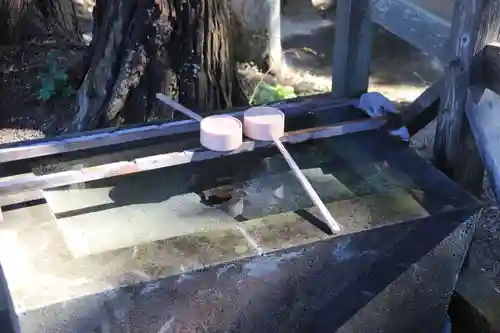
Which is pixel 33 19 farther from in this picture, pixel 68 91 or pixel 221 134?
pixel 221 134

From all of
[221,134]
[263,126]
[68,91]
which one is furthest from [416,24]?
[68,91]

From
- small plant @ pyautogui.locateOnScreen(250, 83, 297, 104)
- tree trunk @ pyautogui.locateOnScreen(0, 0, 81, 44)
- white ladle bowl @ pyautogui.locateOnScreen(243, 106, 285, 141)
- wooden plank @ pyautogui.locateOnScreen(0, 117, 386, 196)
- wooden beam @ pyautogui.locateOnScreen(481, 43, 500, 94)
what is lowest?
small plant @ pyautogui.locateOnScreen(250, 83, 297, 104)

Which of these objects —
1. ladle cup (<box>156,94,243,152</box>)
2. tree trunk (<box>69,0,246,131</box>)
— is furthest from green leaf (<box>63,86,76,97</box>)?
ladle cup (<box>156,94,243,152</box>)

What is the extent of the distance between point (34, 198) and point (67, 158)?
0.31 metres

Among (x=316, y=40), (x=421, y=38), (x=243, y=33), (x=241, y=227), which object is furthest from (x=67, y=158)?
(x=316, y=40)

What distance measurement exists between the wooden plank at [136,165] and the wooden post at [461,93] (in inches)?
10.9

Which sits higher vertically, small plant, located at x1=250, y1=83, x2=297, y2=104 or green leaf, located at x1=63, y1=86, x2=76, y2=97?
green leaf, located at x1=63, y1=86, x2=76, y2=97

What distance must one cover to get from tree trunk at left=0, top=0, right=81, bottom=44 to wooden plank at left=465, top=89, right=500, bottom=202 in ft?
10.8

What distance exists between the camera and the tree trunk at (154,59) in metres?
3.02

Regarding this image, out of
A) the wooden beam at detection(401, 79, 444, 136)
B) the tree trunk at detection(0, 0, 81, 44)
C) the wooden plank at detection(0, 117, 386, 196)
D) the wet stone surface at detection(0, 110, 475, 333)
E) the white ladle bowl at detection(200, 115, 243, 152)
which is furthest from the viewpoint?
the tree trunk at detection(0, 0, 81, 44)

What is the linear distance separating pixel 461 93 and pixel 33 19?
3469 millimetres

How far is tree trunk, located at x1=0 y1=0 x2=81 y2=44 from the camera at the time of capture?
463 cm

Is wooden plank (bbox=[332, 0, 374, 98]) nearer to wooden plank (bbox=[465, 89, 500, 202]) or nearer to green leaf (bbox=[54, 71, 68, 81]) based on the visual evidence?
wooden plank (bbox=[465, 89, 500, 202])

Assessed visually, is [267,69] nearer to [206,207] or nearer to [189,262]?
[206,207]
